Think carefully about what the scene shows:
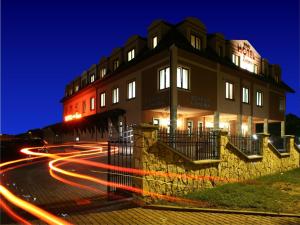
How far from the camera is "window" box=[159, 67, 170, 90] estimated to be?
18.9 m

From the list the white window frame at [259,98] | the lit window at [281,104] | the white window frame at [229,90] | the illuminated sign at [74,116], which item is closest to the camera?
the white window frame at [229,90]

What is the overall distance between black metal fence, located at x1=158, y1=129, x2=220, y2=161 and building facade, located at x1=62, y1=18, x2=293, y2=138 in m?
4.24

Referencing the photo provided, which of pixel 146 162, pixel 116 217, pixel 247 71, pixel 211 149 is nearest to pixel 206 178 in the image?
pixel 211 149

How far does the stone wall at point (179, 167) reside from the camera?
327 inches

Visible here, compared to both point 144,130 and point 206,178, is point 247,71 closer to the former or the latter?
point 206,178

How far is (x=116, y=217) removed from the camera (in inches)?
274

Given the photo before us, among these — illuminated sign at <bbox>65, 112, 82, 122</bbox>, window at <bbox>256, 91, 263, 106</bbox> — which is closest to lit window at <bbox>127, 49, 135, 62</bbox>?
illuminated sign at <bbox>65, 112, 82, 122</bbox>

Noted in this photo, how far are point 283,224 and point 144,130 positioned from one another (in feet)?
14.8

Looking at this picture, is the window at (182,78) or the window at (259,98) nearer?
the window at (182,78)

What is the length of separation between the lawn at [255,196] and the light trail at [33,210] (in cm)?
437

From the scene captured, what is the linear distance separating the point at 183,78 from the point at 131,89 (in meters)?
5.47

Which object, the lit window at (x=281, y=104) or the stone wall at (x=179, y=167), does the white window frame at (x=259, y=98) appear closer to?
the lit window at (x=281, y=104)

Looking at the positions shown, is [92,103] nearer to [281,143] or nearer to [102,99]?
[102,99]

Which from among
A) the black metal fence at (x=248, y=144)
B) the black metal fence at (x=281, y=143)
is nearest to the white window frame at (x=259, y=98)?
the black metal fence at (x=281, y=143)
